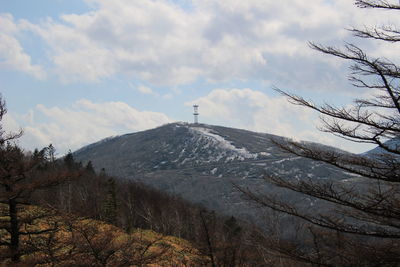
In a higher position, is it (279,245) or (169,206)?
(279,245)

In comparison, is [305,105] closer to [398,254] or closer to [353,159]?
[353,159]

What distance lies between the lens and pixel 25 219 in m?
12.7

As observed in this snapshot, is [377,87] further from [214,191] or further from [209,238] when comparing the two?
[214,191]

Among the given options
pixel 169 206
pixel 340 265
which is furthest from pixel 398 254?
pixel 169 206

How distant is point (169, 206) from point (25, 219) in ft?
240

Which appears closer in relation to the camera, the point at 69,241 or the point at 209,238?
the point at 69,241

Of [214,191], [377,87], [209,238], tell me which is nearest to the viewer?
[377,87]

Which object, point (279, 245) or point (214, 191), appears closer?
point (279, 245)

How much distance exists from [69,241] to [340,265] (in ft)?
28.2

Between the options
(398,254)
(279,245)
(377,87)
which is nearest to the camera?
(398,254)

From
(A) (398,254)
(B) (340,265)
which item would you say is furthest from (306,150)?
(B) (340,265)

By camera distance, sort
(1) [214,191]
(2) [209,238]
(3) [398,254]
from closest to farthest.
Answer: (3) [398,254]
(2) [209,238]
(1) [214,191]

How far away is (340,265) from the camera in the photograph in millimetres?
11445

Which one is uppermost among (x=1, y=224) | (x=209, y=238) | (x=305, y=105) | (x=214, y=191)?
(x=305, y=105)
